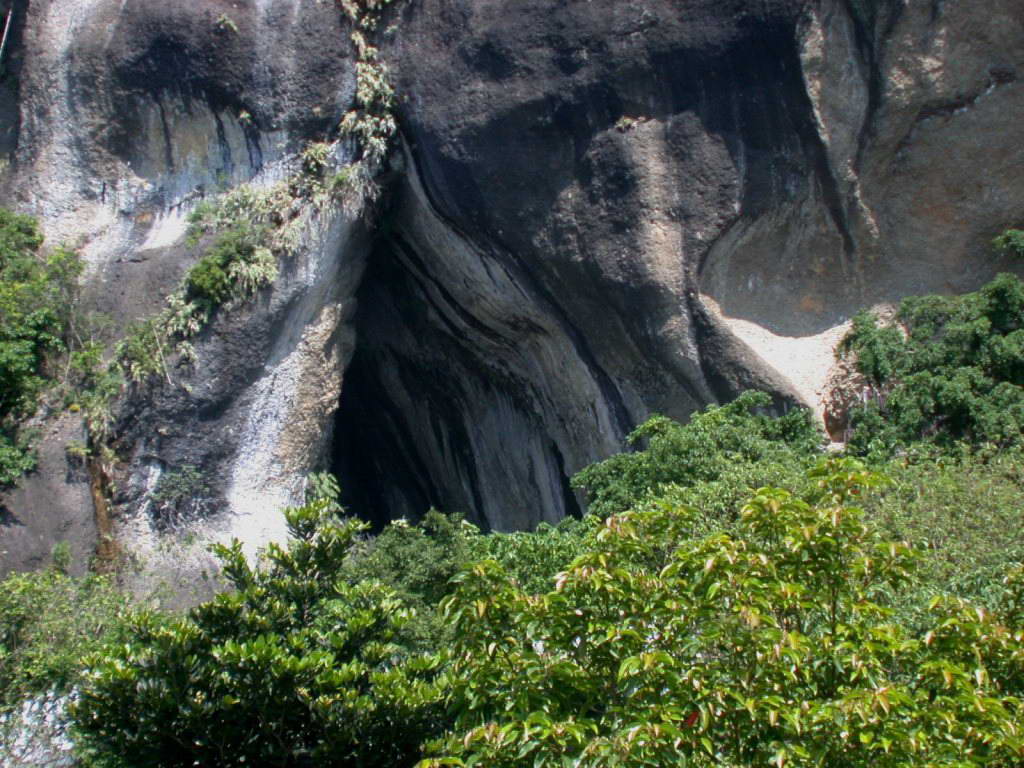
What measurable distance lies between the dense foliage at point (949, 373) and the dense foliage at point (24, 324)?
312 inches

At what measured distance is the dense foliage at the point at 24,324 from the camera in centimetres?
1101

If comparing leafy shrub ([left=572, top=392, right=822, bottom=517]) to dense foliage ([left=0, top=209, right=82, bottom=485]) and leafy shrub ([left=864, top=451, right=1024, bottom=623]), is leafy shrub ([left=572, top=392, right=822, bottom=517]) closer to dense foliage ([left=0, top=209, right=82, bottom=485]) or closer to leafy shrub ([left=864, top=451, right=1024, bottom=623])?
leafy shrub ([left=864, top=451, right=1024, bottom=623])

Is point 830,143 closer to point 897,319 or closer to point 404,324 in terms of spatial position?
point 897,319

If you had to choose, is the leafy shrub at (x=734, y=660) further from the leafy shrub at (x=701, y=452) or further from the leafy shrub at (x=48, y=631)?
the leafy shrub at (x=701, y=452)

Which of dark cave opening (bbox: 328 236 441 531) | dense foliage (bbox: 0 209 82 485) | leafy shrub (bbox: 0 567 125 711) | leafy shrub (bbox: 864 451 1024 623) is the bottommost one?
leafy shrub (bbox: 864 451 1024 623)

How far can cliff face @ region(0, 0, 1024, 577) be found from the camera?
11.2 metres

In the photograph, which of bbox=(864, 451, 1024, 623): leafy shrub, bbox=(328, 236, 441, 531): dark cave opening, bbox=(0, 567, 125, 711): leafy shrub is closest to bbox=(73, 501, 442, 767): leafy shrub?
bbox=(0, 567, 125, 711): leafy shrub

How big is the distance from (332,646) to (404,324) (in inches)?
332

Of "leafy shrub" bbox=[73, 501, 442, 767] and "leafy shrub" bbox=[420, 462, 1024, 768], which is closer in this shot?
"leafy shrub" bbox=[420, 462, 1024, 768]

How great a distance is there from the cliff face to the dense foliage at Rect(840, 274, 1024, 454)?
0.86m

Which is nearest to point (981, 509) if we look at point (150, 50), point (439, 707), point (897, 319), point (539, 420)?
point (897, 319)

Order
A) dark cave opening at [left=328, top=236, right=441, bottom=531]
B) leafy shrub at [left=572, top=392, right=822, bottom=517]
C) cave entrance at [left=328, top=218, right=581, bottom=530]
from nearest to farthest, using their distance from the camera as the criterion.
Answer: leafy shrub at [left=572, top=392, right=822, bottom=517] → cave entrance at [left=328, top=218, right=581, bottom=530] → dark cave opening at [left=328, top=236, right=441, bottom=531]

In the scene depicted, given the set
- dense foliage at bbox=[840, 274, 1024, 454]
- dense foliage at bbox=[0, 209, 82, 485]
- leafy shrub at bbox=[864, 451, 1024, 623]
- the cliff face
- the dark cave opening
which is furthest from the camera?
the dark cave opening

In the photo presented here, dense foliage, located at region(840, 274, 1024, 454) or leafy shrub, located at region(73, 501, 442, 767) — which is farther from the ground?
dense foliage, located at region(840, 274, 1024, 454)
